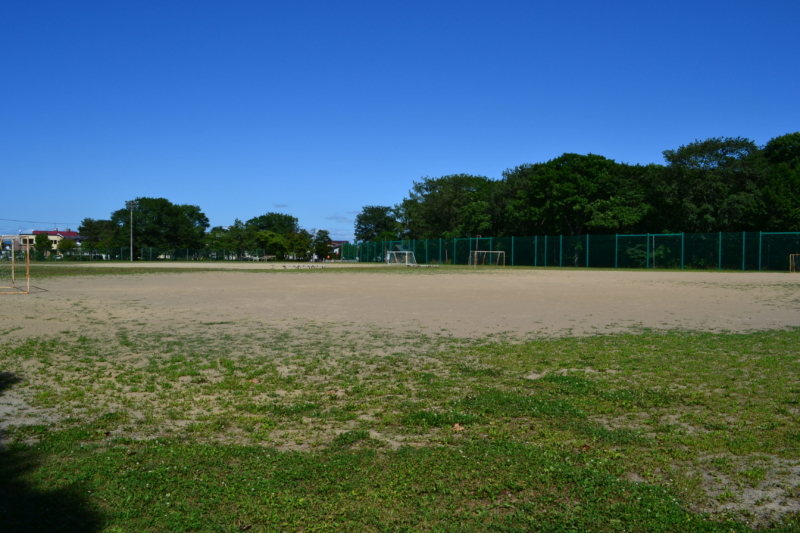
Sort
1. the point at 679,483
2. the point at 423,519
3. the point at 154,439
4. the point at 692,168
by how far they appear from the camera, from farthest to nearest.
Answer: the point at 692,168, the point at 154,439, the point at 679,483, the point at 423,519

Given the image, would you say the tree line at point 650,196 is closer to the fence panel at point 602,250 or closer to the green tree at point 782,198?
the green tree at point 782,198

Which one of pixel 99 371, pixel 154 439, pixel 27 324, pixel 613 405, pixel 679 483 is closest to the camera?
pixel 679 483

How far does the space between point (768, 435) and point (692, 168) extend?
47.6 meters

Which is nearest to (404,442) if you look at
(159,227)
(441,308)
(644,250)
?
(441,308)

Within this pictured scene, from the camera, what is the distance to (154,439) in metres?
4.41

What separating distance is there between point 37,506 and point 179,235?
4500 inches

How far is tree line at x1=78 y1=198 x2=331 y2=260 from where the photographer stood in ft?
285

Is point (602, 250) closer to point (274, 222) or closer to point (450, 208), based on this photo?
point (450, 208)

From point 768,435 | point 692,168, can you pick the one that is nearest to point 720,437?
point 768,435

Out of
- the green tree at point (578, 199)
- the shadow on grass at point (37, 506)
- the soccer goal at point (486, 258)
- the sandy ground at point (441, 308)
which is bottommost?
the shadow on grass at point (37, 506)

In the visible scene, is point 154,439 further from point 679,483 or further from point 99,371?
point 679,483

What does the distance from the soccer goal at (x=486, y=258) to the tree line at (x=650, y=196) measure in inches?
287

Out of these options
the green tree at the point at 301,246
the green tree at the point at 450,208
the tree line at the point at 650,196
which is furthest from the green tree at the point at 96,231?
the tree line at the point at 650,196

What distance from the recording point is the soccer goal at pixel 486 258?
52719 mm
